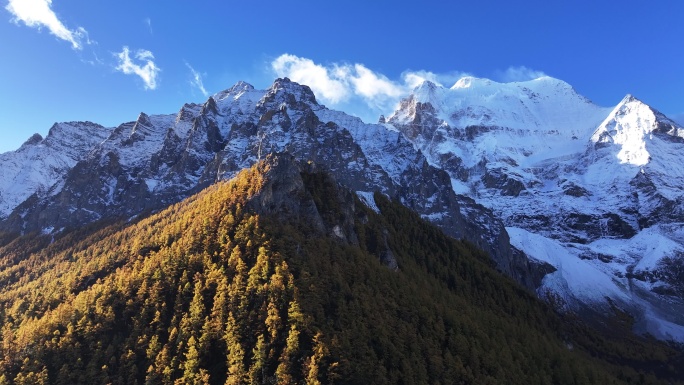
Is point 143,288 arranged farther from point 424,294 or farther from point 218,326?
point 424,294

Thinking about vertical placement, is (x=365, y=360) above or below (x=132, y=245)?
below

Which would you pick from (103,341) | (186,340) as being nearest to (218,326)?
(186,340)

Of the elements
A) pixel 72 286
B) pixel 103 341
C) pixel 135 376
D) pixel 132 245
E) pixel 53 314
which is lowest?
pixel 135 376

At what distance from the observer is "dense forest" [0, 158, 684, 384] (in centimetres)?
9875

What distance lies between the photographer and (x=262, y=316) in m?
105

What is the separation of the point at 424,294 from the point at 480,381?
3068 centimetres

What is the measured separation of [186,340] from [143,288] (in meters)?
21.8

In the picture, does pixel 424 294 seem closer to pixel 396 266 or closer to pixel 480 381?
pixel 396 266

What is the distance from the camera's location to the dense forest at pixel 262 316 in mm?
98750

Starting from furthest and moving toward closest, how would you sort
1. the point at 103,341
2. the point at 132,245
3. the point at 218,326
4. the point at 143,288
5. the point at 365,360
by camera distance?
the point at 132,245 < the point at 143,288 < the point at 103,341 < the point at 218,326 < the point at 365,360

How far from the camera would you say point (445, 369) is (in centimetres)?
10588

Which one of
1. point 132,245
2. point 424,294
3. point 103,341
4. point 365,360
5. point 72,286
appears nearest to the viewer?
point 365,360

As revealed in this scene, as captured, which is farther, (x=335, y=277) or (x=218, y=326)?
(x=335, y=277)

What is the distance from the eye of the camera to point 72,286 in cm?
14412
